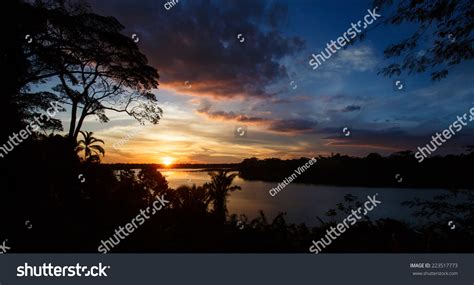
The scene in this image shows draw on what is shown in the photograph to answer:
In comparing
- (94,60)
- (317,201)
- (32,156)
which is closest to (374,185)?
(317,201)

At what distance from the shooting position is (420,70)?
18.3 feet

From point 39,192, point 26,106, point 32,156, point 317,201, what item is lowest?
point 317,201

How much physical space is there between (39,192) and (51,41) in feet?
27.1

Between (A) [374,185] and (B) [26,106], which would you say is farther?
(A) [374,185]

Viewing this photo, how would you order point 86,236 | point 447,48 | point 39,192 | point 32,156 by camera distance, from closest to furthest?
1. point 447,48
2. point 86,236
3. point 39,192
4. point 32,156

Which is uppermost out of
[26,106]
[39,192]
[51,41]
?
[51,41]

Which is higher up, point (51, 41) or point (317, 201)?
point (51, 41)

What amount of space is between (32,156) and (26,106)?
9119mm

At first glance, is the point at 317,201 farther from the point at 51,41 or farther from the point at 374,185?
the point at 51,41

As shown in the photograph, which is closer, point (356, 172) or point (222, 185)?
point (222, 185)

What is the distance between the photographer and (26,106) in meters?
14.9

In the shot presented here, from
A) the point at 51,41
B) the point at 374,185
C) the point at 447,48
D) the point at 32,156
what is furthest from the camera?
the point at 374,185

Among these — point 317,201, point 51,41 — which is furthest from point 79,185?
point 317,201
